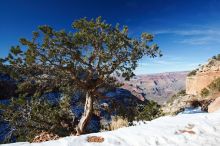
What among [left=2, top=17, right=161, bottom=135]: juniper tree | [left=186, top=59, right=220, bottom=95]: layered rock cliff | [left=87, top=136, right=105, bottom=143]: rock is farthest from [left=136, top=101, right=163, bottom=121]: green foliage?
[left=186, top=59, right=220, bottom=95]: layered rock cliff

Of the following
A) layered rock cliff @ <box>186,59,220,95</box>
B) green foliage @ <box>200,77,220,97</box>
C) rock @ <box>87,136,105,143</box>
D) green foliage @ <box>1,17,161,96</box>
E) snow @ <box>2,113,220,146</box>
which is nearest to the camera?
snow @ <box>2,113,220,146</box>

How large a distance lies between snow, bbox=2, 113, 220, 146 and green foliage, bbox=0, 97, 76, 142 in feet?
29.3

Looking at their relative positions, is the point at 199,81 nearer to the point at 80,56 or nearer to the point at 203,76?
the point at 203,76

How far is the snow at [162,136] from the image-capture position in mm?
6453

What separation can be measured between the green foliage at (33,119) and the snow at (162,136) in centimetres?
892

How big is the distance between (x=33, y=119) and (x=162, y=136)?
1051 centimetres

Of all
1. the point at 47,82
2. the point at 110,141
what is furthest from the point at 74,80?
the point at 110,141

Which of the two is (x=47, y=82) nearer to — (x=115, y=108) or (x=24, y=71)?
(x=24, y=71)

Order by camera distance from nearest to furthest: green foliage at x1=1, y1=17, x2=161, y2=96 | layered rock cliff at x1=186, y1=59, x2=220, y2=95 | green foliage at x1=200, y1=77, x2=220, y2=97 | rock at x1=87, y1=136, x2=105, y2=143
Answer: rock at x1=87, y1=136, x2=105, y2=143
green foliage at x1=1, y1=17, x2=161, y2=96
green foliage at x1=200, y1=77, x2=220, y2=97
layered rock cliff at x1=186, y1=59, x2=220, y2=95

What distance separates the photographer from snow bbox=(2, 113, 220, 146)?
6453 mm

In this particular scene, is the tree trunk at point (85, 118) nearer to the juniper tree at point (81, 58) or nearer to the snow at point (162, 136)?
the juniper tree at point (81, 58)

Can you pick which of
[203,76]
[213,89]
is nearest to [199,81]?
[203,76]

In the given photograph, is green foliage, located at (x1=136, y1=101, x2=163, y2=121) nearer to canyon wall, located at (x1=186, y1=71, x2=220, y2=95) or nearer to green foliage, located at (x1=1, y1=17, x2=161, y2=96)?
green foliage, located at (x1=1, y1=17, x2=161, y2=96)

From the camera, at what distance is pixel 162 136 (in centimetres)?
692
